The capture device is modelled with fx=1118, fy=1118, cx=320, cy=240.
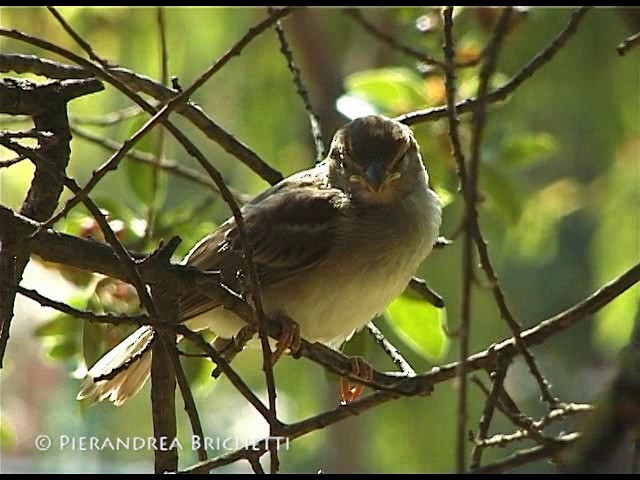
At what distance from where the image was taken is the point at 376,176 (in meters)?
3.38

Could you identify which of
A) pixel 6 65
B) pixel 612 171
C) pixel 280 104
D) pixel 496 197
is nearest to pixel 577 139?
pixel 612 171

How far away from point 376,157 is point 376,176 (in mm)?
65

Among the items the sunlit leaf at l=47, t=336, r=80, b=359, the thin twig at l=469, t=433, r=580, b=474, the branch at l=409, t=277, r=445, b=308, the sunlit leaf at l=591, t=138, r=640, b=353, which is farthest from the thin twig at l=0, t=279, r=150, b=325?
the sunlit leaf at l=591, t=138, r=640, b=353

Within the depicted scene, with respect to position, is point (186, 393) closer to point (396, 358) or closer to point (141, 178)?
point (396, 358)

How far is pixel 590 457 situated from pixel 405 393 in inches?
36.9

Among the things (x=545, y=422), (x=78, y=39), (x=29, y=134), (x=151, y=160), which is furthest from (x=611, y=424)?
(x=151, y=160)

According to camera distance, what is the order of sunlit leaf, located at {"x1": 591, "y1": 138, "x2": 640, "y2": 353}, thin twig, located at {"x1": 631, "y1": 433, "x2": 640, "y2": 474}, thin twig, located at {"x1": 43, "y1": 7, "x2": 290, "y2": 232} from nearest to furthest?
thin twig, located at {"x1": 631, "y1": 433, "x2": 640, "y2": 474}
thin twig, located at {"x1": 43, "y1": 7, "x2": 290, "y2": 232}
sunlit leaf, located at {"x1": 591, "y1": 138, "x2": 640, "y2": 353}

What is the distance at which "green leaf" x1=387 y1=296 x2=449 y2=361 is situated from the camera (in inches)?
125

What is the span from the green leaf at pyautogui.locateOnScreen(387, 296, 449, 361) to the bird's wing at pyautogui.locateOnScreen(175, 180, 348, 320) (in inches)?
11.4

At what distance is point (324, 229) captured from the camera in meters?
3.41

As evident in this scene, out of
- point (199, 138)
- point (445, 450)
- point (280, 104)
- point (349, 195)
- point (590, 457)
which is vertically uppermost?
point (199, 138)

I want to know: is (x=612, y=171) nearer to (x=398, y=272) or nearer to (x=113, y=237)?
(x=398, y=272)

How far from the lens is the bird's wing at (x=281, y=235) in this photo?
3322 mm

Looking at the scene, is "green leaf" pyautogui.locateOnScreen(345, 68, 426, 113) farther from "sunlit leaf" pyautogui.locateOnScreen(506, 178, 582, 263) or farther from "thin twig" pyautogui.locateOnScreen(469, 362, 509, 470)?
"thin twig" pyautogui.locateOnScreen(469, 362, 509, 470)
